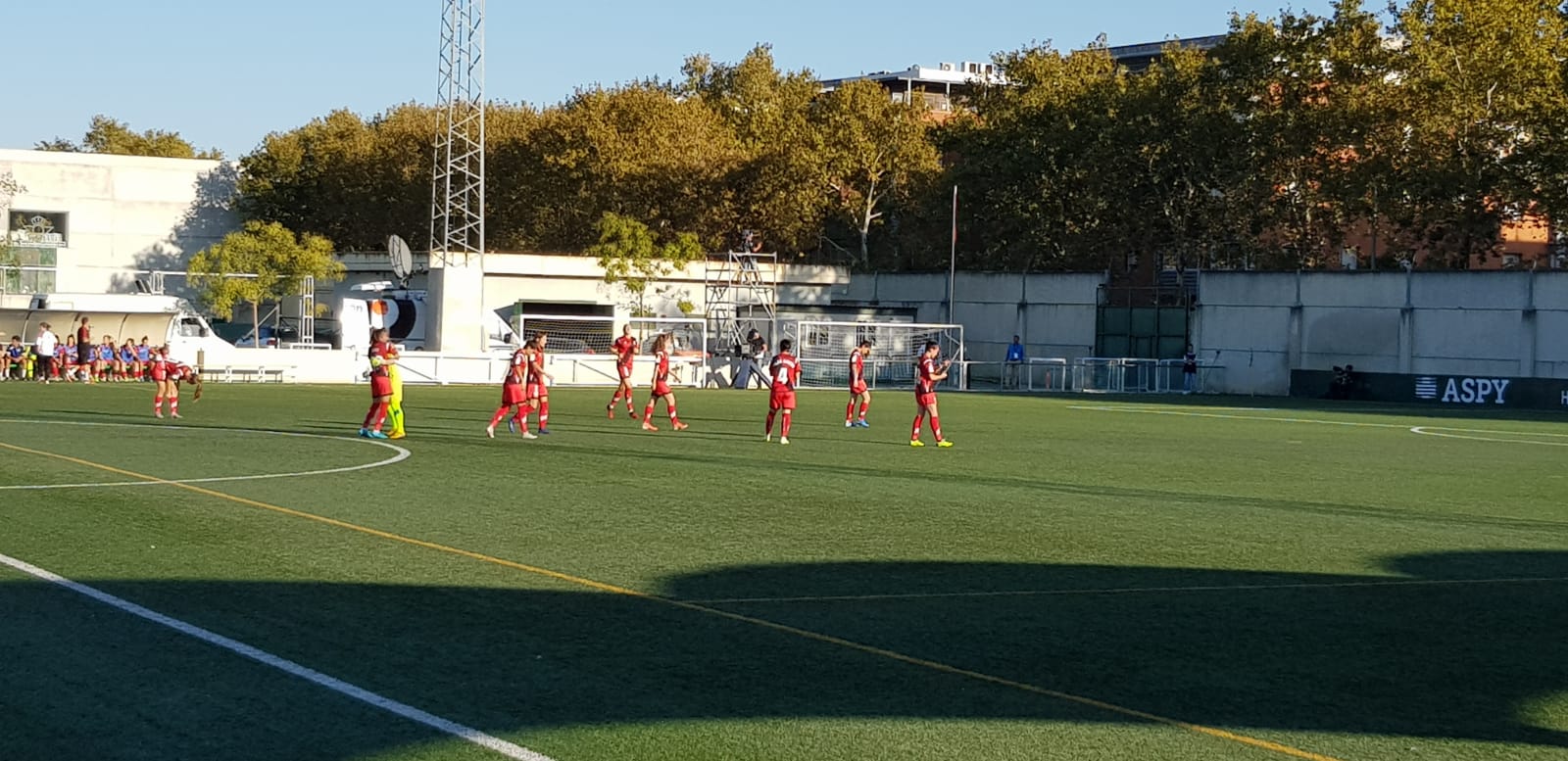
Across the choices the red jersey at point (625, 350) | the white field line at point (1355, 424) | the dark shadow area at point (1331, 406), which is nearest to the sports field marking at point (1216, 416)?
the white field line at point (1355, 424)

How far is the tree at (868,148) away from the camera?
268ft

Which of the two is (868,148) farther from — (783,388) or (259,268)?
(783,388)

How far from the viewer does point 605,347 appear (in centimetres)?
6462

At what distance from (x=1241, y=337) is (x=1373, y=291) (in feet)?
17.5

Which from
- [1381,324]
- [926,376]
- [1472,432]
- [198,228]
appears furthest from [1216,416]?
[198,228]

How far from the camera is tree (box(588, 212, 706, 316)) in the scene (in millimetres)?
75625

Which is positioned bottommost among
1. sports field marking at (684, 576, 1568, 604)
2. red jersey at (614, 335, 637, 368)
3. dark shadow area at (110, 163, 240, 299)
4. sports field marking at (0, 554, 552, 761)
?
sports field marking at (0, 554, 552, 761)

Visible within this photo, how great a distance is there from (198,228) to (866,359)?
47385 mm

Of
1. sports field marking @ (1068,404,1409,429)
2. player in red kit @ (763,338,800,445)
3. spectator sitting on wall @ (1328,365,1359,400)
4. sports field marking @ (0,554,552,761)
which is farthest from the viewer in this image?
spectator sitting on wall @ (1328,365,1359,400)

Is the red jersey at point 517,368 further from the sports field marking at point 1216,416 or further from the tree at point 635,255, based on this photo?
the tree at point 635,255

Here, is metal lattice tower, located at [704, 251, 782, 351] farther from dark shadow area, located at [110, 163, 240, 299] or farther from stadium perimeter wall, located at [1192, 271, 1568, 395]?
dark shadow area, located at [110, 163, 240, 299]

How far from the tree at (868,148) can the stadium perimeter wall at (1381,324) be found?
2335cm

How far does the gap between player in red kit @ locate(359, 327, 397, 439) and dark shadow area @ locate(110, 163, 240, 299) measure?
2581 inches

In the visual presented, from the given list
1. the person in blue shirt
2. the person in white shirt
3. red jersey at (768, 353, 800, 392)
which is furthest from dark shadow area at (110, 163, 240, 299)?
red jersey at (768, 353, 800, 392)
